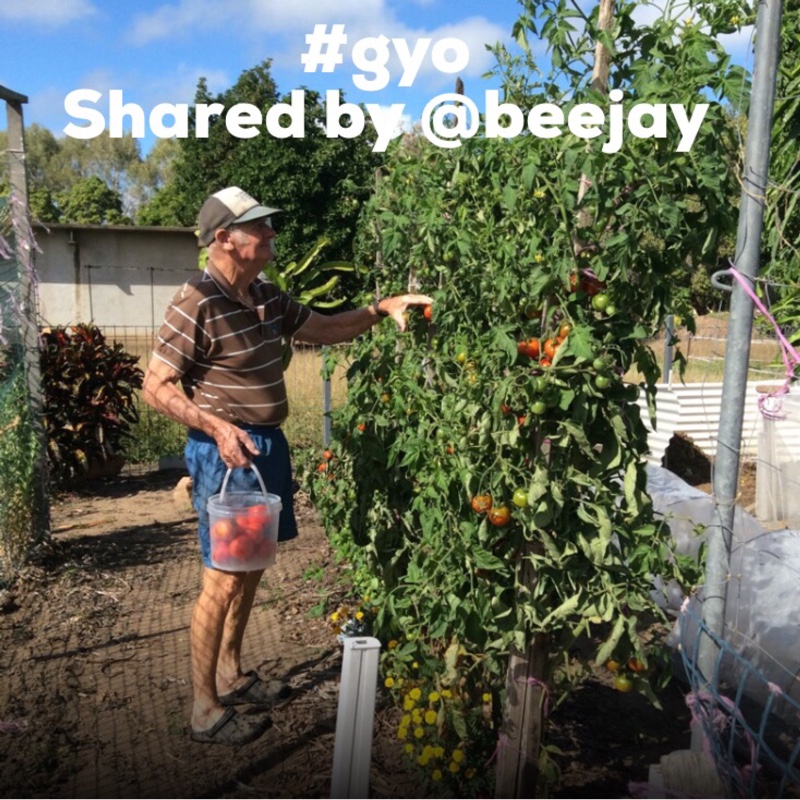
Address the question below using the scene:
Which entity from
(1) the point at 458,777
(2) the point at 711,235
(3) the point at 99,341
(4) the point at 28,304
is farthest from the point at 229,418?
(3) the point at 99,341

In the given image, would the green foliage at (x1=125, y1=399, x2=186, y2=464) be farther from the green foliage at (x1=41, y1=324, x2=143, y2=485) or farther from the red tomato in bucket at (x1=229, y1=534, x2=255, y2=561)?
the red tomato in bucket at (x1=229, y1=534, x2=255, y2=561)

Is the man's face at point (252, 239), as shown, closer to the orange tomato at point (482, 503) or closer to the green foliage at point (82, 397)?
the orange tomato at point (482, 503)

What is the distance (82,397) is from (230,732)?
506cm

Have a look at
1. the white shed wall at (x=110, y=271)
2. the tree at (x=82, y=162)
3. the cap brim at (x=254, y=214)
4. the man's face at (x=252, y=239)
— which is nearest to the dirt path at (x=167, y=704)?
the man's face at (x=252, y=239)

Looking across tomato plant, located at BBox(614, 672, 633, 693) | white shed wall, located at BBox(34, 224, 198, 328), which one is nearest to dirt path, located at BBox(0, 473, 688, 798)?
tomato plant, located at BBox(614, 672, 633, 693)

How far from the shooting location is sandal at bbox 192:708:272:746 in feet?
10.2

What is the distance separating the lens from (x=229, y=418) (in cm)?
306

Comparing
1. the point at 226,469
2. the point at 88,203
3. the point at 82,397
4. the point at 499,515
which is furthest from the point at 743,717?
the point at 88,203

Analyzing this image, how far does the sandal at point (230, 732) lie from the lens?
10.2ft

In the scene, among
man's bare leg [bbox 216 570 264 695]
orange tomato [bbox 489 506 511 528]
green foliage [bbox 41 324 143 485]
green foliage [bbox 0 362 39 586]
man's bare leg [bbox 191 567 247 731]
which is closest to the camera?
orange tomato [bbox 489 506 511 528]

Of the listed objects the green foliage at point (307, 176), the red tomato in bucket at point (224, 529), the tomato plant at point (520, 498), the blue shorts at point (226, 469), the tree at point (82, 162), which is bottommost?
the red tomato in bucket at point (224, 529)

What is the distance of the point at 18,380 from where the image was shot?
197 inches

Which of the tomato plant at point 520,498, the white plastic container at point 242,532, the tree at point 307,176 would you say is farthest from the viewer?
the tree at point 307,176

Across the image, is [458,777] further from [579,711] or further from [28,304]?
[28,304]
